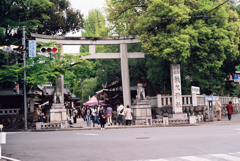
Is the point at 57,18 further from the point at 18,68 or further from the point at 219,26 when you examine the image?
the point at 219,26

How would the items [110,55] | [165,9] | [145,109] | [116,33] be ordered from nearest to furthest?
[165,9] < [145,109] < [110,55] < [116,33]

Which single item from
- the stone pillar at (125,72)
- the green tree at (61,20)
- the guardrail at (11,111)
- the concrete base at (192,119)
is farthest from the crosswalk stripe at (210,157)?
the green tree at (61,20)

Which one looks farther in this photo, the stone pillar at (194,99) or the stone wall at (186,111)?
the stone wall at (186,111)

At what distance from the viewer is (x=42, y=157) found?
31.4 feet

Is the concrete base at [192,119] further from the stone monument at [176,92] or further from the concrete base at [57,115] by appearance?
the concrete base at [57,115]

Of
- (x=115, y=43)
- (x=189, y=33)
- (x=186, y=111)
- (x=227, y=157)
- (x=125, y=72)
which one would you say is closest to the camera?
(x=227, y=157)

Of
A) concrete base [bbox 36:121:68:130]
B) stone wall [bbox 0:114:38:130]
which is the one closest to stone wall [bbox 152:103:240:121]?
concrete base [bbox 36:121:68:130]

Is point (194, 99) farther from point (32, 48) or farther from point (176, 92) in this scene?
point (32, 48)

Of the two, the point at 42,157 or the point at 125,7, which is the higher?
the point at 125,7

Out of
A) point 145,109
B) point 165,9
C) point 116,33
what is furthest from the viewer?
point 116,33

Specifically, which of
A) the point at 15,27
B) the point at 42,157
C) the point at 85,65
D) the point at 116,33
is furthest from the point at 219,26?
the point at 42,157

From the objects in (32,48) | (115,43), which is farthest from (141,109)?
(32,48)

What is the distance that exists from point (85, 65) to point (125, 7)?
7392 mm

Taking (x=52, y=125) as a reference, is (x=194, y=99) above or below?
above
